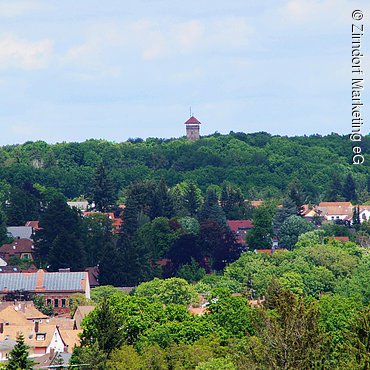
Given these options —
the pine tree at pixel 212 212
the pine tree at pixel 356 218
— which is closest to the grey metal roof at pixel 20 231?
the pine tree at pixel 212 212

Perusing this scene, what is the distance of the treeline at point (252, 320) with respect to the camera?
6022 cm

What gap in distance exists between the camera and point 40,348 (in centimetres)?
9475

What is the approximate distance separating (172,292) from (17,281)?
20.0m

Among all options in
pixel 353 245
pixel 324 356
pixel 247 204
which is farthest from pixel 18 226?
pixel 324 356

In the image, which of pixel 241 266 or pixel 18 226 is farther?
pixel 18 226

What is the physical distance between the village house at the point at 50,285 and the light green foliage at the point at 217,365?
52847 mm

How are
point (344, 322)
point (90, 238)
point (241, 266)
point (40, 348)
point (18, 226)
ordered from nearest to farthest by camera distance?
point (344, 322)
point (40, 348)
point (241, 266)
point (90, 238)
point (18, 226)

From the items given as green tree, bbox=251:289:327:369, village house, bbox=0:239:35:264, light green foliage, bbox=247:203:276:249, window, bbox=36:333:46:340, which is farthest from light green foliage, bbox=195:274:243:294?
green tree, bbox=251:289:327:369

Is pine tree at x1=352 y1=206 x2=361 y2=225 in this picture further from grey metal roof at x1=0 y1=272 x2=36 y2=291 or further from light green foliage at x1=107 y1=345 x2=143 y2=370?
light green foliage at x1=107 y1=345 x2=143 y2=370

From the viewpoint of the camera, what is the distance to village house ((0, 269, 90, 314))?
127062mm

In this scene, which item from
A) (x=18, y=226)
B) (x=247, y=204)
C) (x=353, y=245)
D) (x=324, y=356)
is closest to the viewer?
(x=324, y=356)

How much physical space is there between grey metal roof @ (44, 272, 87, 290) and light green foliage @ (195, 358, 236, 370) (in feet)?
182

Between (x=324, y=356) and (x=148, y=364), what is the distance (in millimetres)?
14826

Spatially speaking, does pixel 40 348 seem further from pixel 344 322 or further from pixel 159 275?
pixel 159 275
